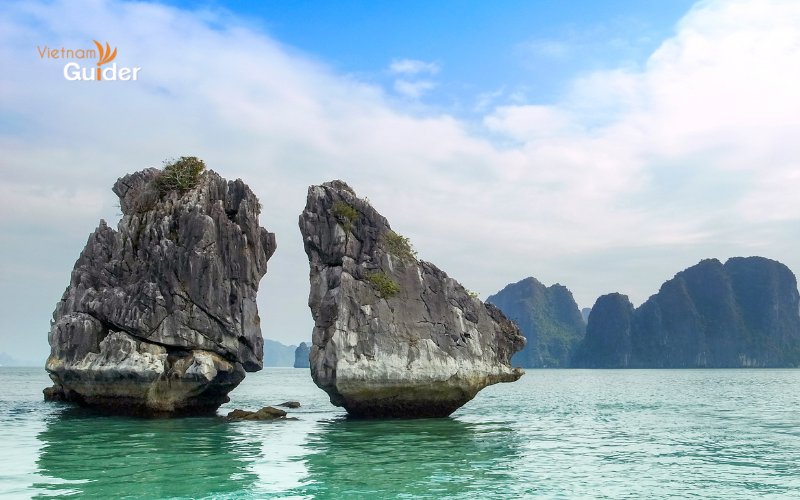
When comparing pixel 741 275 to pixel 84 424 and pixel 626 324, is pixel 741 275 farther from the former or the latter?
pixel 84 424

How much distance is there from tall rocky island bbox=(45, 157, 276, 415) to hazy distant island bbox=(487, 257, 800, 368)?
546ft

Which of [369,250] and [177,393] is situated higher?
[369,250]

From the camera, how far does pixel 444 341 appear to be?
24.1 m

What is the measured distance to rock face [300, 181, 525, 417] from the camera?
2305 cm

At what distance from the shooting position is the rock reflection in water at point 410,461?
1246 centimetres

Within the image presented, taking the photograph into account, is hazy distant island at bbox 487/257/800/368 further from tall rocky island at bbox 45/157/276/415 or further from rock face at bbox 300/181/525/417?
tall rocky island at bbox 45/157/276/415

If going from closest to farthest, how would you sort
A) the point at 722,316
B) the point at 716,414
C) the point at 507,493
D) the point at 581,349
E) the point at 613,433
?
the point at 507,493 < the point at 613,433 < the point at 716,414 < the point at 722,316 < the point at 581,349

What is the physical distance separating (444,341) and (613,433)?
6.46 metres

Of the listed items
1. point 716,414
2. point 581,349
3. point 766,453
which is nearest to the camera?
point 766,453

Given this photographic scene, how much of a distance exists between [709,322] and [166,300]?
17647 centimetres

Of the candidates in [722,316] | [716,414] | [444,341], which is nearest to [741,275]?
[722,316]

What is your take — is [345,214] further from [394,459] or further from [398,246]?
[394,459]

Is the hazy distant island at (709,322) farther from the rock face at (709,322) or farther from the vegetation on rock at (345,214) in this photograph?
the vegetation on rock at (345,214)

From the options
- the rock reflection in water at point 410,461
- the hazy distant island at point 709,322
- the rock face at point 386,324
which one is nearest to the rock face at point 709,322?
the hazy distant island at point 709,322
